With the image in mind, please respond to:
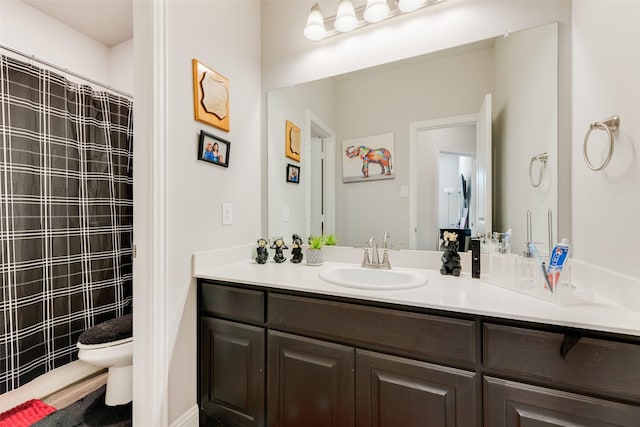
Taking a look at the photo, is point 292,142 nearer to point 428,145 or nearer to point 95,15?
point 428,145

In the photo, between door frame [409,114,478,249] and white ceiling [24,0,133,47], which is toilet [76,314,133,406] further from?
white ceiling [24,0,133,47]

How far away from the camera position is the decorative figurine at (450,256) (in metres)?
1.37

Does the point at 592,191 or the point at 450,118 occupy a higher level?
the point at 450,118

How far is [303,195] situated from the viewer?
1.86m

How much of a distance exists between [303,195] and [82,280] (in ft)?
5.35

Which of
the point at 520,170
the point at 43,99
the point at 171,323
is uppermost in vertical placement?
the point at 43,99

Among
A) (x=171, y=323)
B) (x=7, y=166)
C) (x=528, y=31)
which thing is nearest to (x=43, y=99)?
(x=7, y=166)

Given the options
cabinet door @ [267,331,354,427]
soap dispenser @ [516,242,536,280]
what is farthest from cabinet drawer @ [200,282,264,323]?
soap dispenser @ [516,242,536,280]

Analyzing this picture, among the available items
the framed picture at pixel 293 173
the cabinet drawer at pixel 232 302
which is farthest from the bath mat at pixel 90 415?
the framed picture at pixel 293 173

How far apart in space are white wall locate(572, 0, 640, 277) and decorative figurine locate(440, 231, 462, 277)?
0.45 metres

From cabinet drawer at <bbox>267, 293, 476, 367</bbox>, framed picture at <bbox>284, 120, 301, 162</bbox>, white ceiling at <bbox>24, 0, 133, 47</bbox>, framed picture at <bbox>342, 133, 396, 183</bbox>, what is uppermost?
white ceiling at <bbox>24, 0, 133, 47</bbox>

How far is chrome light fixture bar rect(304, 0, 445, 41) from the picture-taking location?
145 cm

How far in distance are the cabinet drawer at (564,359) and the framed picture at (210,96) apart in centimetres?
154

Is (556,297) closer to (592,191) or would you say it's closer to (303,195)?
(592,191)
